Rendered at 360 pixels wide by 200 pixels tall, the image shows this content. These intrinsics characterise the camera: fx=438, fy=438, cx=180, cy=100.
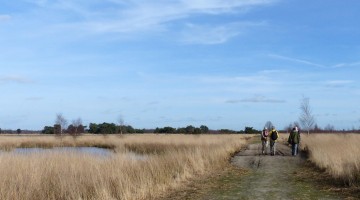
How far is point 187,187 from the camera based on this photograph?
39.0ft

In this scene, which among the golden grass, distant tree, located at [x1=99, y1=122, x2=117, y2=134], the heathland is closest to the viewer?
the golden grass

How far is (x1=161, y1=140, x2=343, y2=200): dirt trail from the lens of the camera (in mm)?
10477

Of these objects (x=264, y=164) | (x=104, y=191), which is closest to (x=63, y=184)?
(x=104, y=191)

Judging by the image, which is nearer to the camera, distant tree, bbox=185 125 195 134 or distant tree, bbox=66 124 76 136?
distant tree, bbox=66 124 76 136

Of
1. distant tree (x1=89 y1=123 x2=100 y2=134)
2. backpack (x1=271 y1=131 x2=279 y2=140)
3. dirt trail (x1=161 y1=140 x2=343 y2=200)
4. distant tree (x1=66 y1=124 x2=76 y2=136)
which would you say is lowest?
dirt trail (x1=161 y1=140 x2=343 y2=200)

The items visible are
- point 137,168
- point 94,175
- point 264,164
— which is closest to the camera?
point 94,175

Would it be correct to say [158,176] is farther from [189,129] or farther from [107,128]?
[189,129]

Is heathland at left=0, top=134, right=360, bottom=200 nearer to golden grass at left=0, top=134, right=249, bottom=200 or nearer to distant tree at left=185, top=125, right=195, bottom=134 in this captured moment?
golden grass at left=0, top=134, right=249, bottom=200

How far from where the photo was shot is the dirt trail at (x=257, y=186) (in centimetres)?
1048

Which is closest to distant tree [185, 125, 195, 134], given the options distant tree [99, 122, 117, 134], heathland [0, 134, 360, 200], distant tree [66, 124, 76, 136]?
distant tree [99, 122, 117, 134]

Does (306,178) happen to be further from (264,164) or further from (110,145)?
(110,145)

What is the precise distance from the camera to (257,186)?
12008 mm

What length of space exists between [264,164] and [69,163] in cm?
802

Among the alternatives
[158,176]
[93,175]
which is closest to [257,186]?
[158,176]
